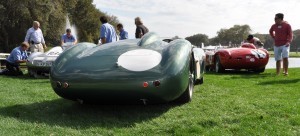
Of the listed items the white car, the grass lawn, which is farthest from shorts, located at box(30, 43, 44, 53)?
the grass lawn

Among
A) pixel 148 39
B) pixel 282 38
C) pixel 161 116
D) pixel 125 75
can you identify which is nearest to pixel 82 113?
pixel 125 75

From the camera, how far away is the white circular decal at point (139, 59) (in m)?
5.11

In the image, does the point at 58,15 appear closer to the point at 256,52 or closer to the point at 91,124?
the point at 256,52

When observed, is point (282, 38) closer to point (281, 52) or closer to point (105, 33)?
point (281, 52)

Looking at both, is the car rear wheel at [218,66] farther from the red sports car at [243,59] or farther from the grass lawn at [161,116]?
the grass lawn at [161,116]

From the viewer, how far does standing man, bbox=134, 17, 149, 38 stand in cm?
1107

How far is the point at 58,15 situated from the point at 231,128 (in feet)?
120

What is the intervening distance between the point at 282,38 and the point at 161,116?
268 inches

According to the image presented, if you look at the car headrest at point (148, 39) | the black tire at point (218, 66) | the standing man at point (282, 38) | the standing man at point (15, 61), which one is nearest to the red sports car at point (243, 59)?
the black tire at point (218, 66)

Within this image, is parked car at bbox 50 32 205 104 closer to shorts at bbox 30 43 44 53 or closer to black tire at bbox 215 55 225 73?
black tire at bbox 215 55 225 73

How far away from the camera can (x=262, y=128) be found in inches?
181

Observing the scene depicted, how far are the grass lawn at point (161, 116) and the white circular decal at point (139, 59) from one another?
68 cm

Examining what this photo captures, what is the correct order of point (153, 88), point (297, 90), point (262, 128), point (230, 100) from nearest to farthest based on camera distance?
point (262, 128) < point (153, 88) < point (230, 100) < point (297, 90)

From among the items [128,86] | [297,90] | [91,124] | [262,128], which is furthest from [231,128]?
[297,90]
